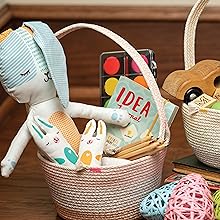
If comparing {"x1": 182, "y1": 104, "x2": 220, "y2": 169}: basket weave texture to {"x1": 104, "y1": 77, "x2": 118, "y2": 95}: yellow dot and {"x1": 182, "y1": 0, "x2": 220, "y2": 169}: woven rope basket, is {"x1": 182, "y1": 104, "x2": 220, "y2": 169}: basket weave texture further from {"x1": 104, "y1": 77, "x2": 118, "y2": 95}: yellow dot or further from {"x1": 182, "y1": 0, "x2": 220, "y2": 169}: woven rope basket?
{"x1": 104, "y1": 77, "x2": 118, "y2": 95}: yellow dot

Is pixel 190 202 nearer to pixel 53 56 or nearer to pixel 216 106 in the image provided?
pixel 216 106

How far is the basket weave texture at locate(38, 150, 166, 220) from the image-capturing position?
1.11 metres

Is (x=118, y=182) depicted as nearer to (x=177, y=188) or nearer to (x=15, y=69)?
(x=177, y=188)

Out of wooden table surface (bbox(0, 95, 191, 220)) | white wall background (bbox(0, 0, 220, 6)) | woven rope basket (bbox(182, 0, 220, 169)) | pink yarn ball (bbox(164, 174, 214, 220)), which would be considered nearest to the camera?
pink yarn ball (bbox(164, 174, 214, 220))

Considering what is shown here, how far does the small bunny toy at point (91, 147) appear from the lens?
1.12 meters

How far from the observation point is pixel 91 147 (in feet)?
3.72

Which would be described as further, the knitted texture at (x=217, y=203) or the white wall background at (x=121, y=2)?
the white wall background at (x=121, y=2)

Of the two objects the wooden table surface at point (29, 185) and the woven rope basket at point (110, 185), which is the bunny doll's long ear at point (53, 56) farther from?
the wooden table surface at point (29, 185)

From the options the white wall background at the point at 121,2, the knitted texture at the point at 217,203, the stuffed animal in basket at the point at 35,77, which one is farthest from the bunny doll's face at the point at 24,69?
the white wall background at the point at 121,2

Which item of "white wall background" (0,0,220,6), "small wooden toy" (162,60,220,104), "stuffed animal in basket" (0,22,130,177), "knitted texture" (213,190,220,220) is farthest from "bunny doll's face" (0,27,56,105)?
"white wall background" (0,0,220,6)

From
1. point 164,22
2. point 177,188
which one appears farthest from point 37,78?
point 164,22

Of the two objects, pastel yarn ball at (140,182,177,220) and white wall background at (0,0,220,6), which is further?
white wall background at (0,0,220,6)

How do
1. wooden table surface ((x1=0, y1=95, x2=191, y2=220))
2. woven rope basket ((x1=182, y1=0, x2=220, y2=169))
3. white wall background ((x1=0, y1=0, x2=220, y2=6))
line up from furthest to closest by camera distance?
white wall background ((x1=0, y1=0, x2=220, y2=6)) < wooden table surface ((x1=0, y1=95, x2=191, y2=220)) < woven rope basket ((x1=182, y1=0, x2=220, y2=169))

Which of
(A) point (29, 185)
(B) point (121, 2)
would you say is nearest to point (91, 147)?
(A) point (29, 185)
